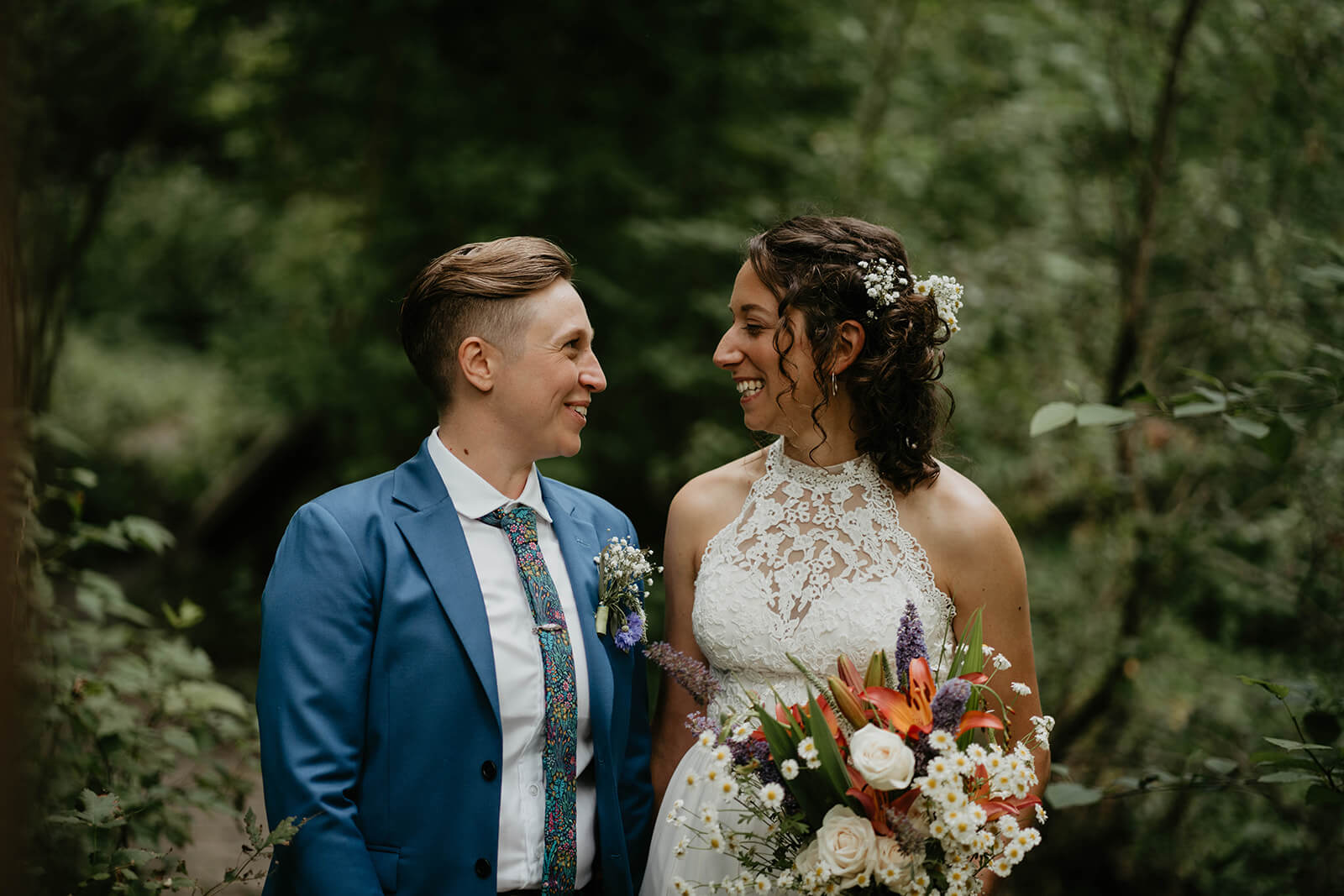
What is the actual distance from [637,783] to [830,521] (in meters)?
0.83

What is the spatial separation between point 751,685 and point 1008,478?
3593 millimetres

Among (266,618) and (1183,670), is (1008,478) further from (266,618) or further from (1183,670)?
(266,618)

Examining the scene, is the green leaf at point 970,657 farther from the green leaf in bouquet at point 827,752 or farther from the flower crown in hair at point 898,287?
the flower crown in hair at point 898,287

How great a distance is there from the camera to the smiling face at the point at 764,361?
2.74 m

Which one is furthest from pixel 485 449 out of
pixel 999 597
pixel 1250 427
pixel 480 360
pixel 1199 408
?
pixel 1250 427

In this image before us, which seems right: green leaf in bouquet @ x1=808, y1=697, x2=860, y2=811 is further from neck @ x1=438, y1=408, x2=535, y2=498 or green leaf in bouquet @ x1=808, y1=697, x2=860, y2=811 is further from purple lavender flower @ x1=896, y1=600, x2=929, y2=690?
neck @ x1=438, y1=408, x2=535, y2=498

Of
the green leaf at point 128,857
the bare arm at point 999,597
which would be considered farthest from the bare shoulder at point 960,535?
the green leaf at point 128,857

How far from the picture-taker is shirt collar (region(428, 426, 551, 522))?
8.29 ft

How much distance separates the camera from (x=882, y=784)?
75.3 inches

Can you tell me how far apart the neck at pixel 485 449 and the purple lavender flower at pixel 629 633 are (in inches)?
16.3

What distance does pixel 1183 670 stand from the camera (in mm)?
5191

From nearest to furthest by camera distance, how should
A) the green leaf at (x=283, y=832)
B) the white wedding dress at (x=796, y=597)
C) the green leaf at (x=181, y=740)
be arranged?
the green leaf at (x=283, y=832) → the white wedding dress at (x=796, y=597) → the green leaf at (x=181, y=740)

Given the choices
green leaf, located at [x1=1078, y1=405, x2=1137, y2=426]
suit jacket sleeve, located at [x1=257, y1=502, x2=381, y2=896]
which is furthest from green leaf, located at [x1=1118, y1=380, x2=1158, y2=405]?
suit jacket sleeve, located at [x1=257, y1=502, x2=381, y2=896]

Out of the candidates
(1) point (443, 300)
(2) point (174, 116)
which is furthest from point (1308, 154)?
(2) point (174, 116)
